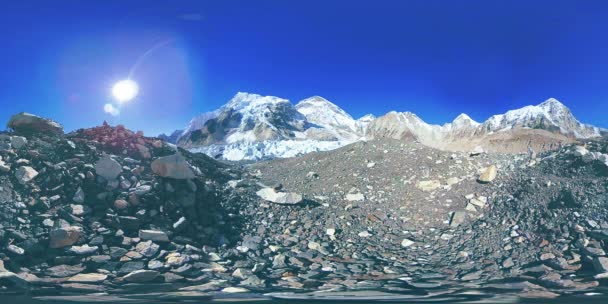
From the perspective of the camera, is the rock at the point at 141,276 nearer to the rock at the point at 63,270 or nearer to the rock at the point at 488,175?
the rock at the point at 63,270

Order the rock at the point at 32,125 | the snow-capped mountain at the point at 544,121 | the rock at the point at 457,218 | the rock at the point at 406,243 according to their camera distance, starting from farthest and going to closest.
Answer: the snow-capped mountain at the point at 544,121
the rock at the point at 32,125
the rock at the point at 457,218
the rock at the point at 406,243

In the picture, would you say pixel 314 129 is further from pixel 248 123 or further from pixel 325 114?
pixel 325 114

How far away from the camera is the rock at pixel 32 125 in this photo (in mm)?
12047

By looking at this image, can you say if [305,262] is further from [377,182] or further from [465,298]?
[377,182]

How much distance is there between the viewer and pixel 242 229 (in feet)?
32.5

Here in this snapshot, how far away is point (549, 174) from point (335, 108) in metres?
115

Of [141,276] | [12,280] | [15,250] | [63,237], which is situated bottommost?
[141,276]

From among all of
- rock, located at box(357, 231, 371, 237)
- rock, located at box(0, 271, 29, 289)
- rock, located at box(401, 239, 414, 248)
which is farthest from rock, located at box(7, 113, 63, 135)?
rock, located at box(401, 239, 414, 248)

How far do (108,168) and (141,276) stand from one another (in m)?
4.04

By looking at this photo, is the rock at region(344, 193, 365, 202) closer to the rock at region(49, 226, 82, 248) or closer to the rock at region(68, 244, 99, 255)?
the rock at region(68, 244, 99, 255)

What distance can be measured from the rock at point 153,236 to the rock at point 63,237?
1.15 meters

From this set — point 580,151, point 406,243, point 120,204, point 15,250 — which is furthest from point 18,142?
point 580,151

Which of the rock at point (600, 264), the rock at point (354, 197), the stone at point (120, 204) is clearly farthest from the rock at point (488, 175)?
the stone at point (120, 204)

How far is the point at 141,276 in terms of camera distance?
7.29 m
